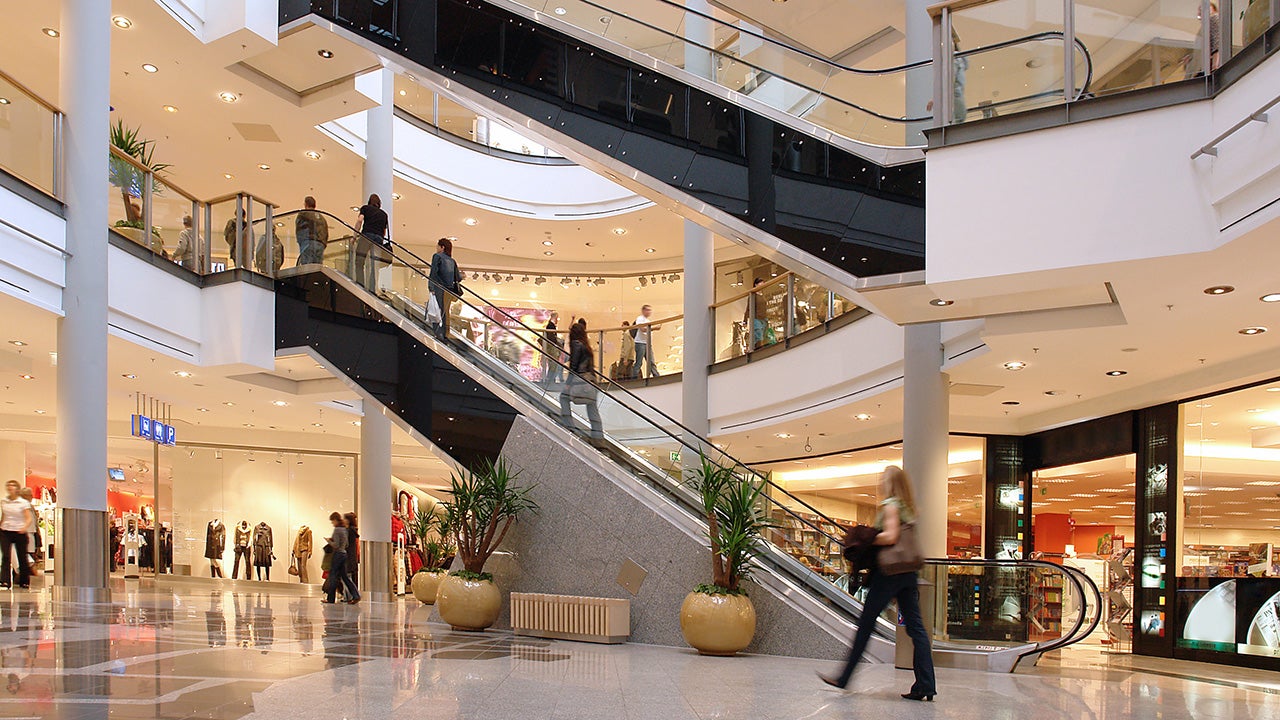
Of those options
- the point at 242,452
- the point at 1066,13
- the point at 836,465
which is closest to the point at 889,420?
the point at 836,465

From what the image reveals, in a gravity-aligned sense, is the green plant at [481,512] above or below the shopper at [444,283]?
below

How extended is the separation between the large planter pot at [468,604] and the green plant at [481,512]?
22cm

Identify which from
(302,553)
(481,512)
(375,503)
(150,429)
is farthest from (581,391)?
(302,553)

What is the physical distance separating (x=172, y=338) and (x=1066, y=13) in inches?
472

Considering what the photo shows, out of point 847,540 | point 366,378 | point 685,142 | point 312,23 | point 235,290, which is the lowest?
point 847,540

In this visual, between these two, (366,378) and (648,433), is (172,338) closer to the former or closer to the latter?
(366,378)

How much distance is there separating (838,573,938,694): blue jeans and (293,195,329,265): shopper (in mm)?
11234

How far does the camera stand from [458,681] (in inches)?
269

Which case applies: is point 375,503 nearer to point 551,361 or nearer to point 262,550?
point 551,361

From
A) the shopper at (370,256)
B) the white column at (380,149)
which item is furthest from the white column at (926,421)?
the white column at (380,149)

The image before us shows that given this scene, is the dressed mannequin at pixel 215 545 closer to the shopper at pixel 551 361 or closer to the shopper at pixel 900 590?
the shopper at pixel 551 361

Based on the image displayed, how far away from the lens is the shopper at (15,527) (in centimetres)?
1238

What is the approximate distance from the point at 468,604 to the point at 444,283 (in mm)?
5319

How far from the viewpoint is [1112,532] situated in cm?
2002
